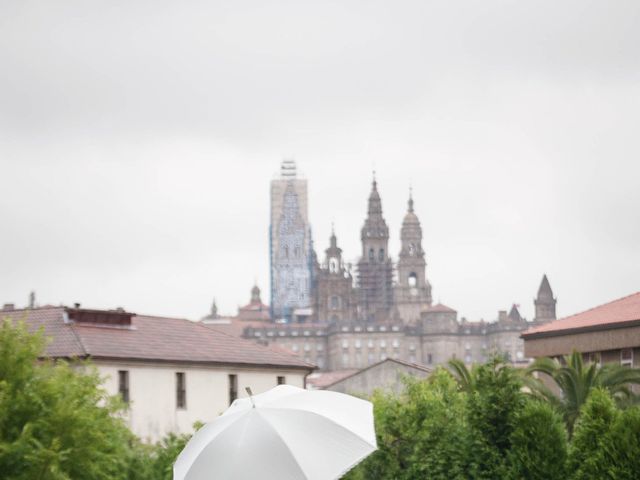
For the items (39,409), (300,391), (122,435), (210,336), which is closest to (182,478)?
(300,391)

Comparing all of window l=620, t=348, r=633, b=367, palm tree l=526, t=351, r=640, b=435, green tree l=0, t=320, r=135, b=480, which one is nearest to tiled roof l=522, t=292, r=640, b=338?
window l=620, t=348, r=633, b=367

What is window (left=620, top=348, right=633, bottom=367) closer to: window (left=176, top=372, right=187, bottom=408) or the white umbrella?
window (left=176, top=372, right=187, bottom=408)

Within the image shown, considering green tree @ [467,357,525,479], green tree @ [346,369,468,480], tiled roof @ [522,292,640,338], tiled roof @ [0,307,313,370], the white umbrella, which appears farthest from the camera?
tiled roof @ [0,307,313,370]

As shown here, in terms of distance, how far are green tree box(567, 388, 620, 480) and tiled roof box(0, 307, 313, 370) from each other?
2305 centimetres

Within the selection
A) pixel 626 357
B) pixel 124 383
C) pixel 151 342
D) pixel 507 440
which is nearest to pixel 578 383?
pixel 626 357

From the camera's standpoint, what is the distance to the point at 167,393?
49875mm

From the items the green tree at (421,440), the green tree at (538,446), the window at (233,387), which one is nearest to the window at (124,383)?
the window at (233,387)

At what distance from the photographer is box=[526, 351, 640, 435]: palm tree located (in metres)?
37.2

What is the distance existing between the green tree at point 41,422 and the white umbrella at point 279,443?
5879 mm

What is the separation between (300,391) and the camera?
19141 mm

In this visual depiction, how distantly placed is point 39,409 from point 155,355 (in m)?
25.0

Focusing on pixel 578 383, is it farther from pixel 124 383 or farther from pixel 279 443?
pixel 279 443

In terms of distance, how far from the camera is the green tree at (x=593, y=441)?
79.1 ft

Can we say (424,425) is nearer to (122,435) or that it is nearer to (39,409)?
(122,435)
